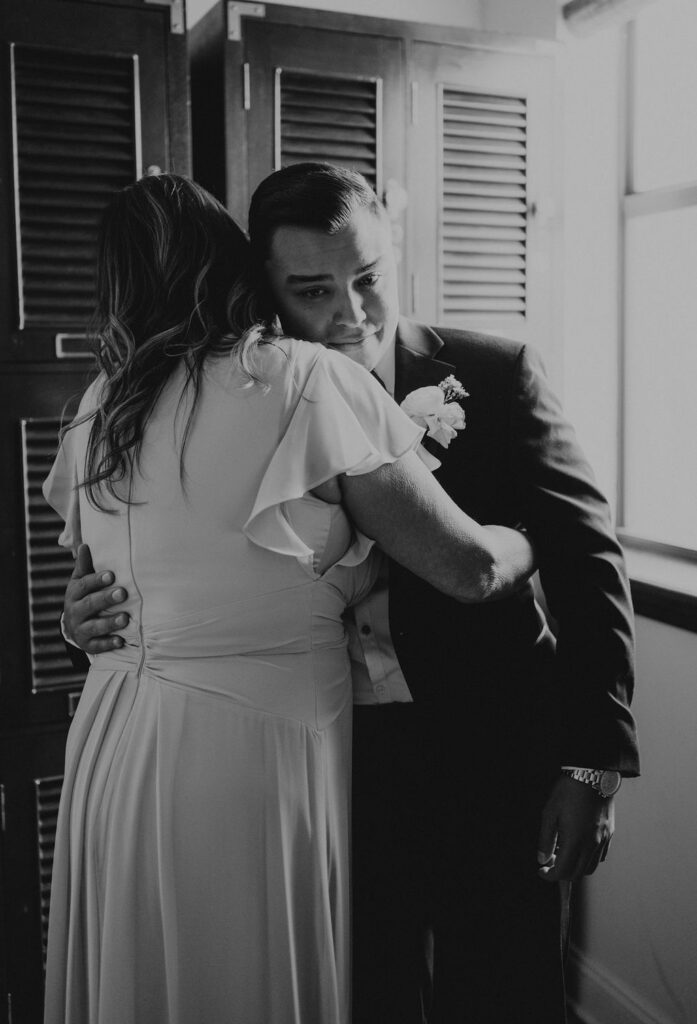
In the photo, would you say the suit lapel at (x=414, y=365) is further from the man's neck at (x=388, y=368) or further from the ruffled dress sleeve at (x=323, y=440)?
the ruffled dress sleeve at (x=323, y=440)

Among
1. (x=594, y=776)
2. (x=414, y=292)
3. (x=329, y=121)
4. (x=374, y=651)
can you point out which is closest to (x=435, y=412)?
(x=374, y=651)

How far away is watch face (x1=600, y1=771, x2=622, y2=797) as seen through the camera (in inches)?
63.7

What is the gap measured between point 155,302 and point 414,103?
1.25 m

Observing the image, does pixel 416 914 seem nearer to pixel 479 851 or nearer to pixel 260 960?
pixel 479 851

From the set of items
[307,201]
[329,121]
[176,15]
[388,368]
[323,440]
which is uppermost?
[176,15]

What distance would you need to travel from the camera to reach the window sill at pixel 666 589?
7.32ft

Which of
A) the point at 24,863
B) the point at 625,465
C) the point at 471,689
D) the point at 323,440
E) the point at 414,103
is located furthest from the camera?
the point at 625,465

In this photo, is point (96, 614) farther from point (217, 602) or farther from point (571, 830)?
point (571, 830)

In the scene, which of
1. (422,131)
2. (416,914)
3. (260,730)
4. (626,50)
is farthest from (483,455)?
(626,50)

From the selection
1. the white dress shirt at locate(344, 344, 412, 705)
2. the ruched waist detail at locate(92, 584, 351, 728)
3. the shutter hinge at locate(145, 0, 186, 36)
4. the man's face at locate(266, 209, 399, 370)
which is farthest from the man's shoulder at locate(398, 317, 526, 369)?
the shutter hinge at locate(145, 0, 186, 36)

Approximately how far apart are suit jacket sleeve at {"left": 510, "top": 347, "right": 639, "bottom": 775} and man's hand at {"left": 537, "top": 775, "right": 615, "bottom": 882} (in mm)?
49

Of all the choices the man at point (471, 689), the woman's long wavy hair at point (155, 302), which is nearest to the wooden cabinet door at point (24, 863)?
the man at point (471, 689)

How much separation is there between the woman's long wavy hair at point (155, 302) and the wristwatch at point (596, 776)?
0.82 meters

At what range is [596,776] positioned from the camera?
1.61 meters
